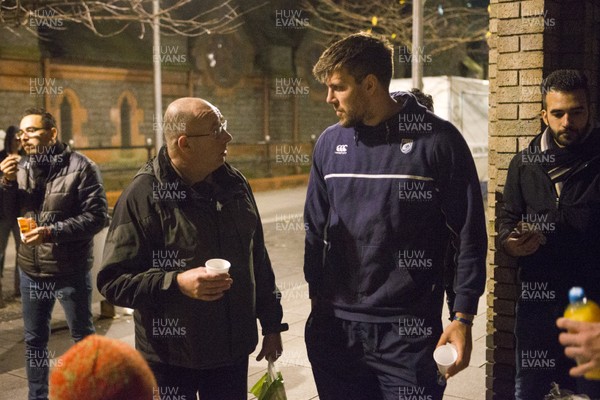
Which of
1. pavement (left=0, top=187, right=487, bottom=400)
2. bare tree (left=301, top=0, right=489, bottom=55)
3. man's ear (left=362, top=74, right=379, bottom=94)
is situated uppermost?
bare tree (left=301, top=0, right=489, bottom=55)

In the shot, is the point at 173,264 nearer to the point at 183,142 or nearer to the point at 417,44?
the point at 183,142

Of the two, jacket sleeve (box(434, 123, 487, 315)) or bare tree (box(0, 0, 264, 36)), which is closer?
jacket sleeve (box(434, 123, 487, 315))

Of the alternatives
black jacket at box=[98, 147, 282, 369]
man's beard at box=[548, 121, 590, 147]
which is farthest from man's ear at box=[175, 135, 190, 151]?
man's beard at box=[548, 121, 590, 147]

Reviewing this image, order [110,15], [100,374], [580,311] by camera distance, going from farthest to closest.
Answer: [110,15] → [580,311] → [100,374]

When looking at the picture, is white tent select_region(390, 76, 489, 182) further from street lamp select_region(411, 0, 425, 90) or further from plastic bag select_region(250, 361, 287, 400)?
plastic bag select_region(250, 361, 287, 400)

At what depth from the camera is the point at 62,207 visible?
4.89 meters

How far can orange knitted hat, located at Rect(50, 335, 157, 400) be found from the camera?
1540 mm

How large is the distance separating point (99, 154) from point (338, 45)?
18.4 metres

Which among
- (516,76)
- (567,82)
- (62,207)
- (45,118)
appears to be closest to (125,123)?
(45,118)

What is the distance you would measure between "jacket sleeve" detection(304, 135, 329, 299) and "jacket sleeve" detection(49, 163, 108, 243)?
218 cm

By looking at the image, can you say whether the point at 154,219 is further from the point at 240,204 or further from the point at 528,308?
the point at 528,308

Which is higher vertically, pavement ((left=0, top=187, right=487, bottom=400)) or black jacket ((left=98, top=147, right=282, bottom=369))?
black jacket ((left=98, top=147, right=282, bottom=369))

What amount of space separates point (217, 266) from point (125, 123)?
1992 cm

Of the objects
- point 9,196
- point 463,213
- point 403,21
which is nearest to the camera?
point 463,213
